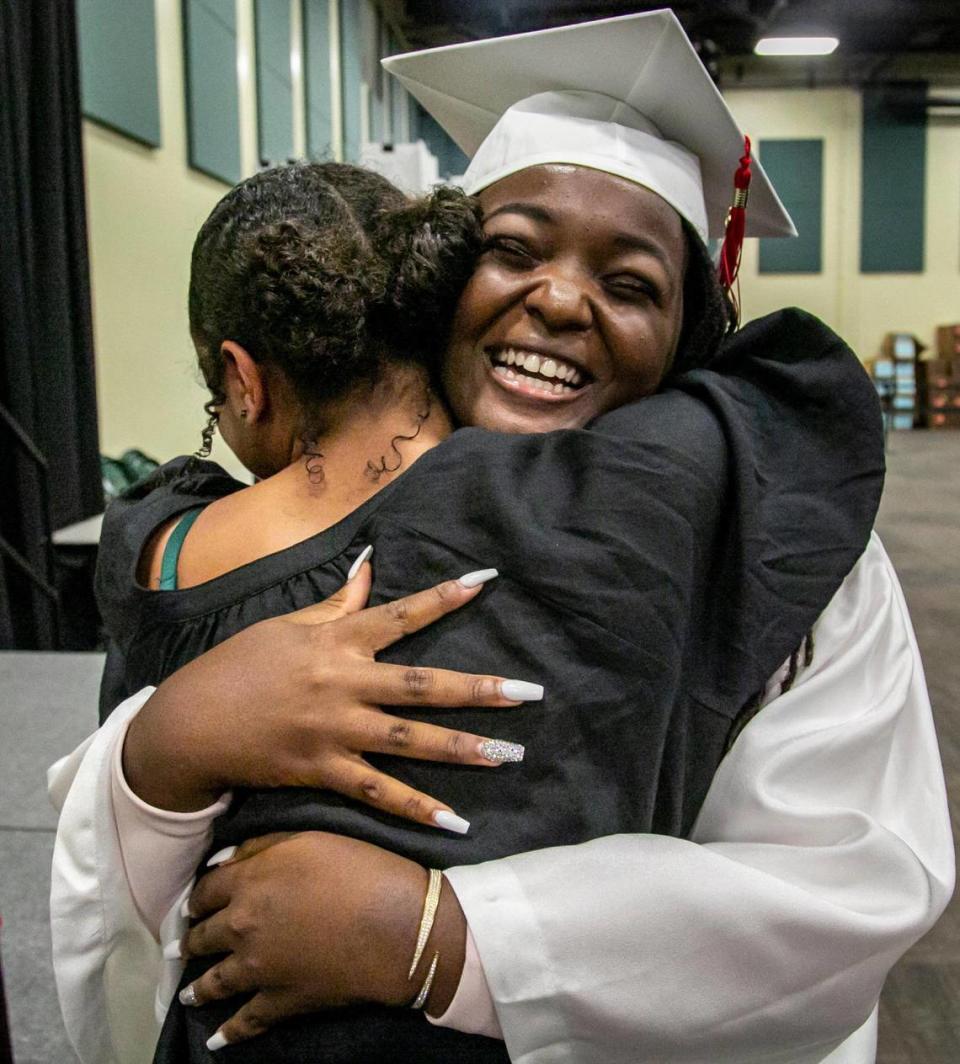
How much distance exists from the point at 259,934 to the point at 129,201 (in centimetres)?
497

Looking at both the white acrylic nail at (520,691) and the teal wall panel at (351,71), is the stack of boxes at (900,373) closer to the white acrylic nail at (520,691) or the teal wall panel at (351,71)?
the teal wall panel at (351,71)

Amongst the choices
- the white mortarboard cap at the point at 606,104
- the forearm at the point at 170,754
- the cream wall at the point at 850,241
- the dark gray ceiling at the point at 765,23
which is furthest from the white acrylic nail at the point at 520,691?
the cream wall at the point at 850,241

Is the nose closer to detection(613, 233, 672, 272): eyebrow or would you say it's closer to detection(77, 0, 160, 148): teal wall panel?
detection(613, 233, 672, 272): eyebrow

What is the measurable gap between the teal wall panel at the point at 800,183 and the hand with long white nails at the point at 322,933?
12.7 metres

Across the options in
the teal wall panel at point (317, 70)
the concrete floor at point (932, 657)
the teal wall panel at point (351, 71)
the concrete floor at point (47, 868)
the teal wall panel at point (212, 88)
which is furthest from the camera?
the teal wall panel at point (351, 71)

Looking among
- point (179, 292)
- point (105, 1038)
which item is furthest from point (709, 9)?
point (105, 1038)

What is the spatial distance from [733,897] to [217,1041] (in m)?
0.41

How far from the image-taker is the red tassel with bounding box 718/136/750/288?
1.15 meters

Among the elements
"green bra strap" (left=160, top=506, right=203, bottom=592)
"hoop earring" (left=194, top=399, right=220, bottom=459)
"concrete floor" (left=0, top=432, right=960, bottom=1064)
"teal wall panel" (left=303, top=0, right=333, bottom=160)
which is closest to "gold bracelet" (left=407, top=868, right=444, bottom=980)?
"green bra strap" (left=160, top=506, right=203, bottom=592)

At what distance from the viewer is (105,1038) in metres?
0.96

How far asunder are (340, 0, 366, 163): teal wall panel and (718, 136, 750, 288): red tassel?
7572 millimetres

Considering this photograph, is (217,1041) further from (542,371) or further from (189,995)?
(542,371)

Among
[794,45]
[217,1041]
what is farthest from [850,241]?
[217,1041]

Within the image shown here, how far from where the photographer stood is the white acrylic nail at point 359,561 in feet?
2.66
